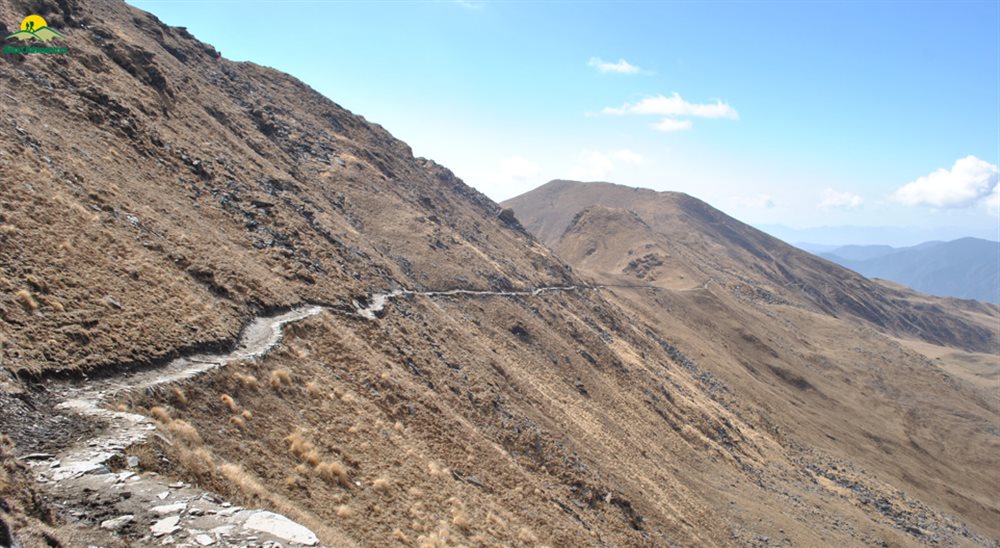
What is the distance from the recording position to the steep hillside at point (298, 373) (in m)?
12.7

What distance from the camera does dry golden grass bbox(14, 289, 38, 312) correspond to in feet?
48.4

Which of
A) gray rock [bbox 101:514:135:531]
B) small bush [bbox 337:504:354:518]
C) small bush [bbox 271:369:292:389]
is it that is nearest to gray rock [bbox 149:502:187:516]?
gray rock [bbox 101:514:135:531]

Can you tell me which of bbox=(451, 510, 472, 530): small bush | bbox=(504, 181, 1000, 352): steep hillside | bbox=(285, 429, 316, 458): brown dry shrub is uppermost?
bbox=(504, 181, 1000, 352): steep hillside

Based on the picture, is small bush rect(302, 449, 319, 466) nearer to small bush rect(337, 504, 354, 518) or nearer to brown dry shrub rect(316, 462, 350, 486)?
brown dry shrub rect(316, 462, 350, 486)

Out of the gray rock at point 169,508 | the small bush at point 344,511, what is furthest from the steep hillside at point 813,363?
the gray rock at point 169,508

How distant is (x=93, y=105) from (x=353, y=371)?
24.5 metres

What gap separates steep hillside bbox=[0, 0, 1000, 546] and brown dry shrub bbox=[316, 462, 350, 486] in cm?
7

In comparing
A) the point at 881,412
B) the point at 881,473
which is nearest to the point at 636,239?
the point at 881,412

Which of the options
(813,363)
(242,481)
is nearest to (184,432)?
(242,481)

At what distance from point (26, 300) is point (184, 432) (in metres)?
6.15

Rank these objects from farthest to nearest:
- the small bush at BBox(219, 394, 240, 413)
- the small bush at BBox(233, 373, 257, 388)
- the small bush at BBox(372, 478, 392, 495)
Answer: the small bush at BBox(233, 373, 257, 388), the small bush at BBox(372, 478, 392, 495), the small bush at BBox(219, 394, 240, 413)

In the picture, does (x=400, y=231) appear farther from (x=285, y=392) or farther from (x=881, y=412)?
(x=881, y=412)

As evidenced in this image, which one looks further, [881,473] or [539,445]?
[881,473]

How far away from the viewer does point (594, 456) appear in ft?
108
